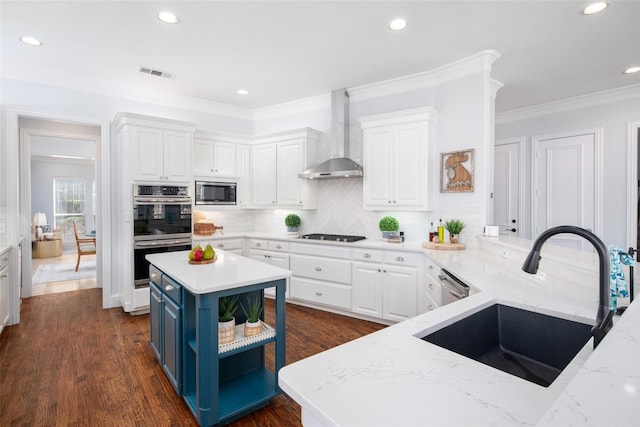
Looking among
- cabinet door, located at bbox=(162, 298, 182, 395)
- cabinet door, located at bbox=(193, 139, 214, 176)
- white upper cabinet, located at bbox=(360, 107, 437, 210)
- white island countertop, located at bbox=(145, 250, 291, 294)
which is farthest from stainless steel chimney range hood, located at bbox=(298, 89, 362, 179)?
cabinet door, located at bbox=(162, 298, 182, 395)

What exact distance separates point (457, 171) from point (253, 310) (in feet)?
8.74

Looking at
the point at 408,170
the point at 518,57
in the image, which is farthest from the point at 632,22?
the point at 408,170

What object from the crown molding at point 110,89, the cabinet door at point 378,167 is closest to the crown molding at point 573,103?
the cabinet door at point 378,167

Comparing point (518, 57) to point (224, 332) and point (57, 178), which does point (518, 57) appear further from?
point (57, 178)

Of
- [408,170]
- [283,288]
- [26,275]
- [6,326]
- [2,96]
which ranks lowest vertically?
[6,326]

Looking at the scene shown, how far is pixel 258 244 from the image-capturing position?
15.2 feet

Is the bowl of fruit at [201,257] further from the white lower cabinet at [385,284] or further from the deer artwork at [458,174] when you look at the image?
Answer: the deer artwork at [458,174]

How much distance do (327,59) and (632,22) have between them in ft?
8.52

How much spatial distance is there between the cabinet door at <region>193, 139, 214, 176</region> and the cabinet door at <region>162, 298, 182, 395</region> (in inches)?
107

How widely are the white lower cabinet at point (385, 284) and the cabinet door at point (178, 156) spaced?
93.4 inches

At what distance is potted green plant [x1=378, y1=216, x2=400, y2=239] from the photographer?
3930mm

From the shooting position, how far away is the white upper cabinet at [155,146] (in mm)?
3852

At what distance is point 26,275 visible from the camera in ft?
15.0

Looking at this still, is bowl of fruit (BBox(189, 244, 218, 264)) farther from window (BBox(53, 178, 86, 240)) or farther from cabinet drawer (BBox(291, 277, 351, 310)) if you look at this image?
window (BBox(53, 178, 86, 240))
